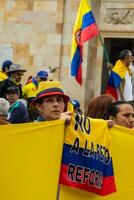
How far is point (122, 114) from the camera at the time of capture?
617 cm

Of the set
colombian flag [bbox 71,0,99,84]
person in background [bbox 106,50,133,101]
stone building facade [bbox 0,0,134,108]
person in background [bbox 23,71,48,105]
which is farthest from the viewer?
stone building facade [bbox 0,0,134,108]

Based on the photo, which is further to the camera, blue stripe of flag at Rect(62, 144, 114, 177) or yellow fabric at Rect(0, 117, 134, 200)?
blue stripe of flag at Rect(62, 144, 114, 177)

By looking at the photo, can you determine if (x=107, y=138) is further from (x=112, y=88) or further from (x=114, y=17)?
(x=114, y=17)

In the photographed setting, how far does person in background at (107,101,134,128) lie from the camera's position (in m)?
6.15

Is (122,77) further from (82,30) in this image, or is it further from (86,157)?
(86,157)

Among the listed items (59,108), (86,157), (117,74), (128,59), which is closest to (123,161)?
(86,157)

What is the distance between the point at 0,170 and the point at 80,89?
30.7 feet

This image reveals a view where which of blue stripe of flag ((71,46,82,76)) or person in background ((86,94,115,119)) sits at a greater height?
blue stripe of flag ((71,46,82,76))

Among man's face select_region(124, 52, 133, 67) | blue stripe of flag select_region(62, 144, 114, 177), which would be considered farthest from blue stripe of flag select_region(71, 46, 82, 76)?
blue stripe of flag select_region(62, 144, 114, 177)

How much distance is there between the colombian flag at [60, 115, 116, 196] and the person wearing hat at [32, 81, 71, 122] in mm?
327

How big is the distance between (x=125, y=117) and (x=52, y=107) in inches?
31.1

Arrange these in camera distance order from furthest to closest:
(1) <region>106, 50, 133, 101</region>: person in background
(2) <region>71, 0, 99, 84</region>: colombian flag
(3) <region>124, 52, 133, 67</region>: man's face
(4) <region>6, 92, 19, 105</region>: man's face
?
(2) <region>71, 0, 99, 84</region>: colombian flag < (1) <region>106, 50, 133, 101</region>: person in background < (3) <region>124, 52, 133, 67</region>: man's face < (4) <region>6, 92, 19, 105</region>: man's face

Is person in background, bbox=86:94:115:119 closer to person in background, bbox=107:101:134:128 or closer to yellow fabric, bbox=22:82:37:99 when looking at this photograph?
person in background, bbox=107:101:134:128

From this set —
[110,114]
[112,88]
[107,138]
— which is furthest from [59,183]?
[112,88]
